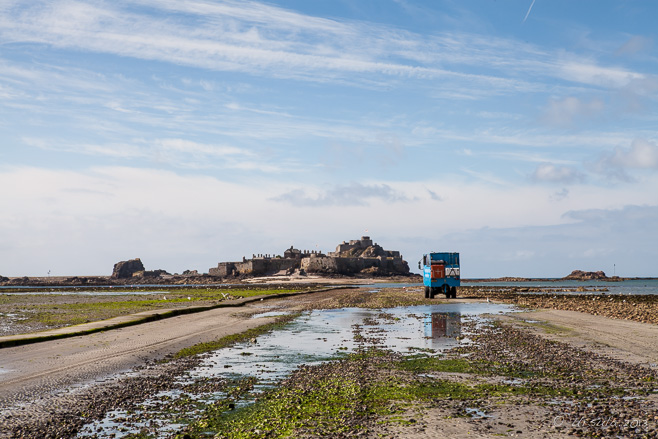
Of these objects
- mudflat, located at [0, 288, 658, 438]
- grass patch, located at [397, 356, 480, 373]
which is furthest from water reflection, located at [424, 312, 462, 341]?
grass patch, located at [397, 356, 480, 373]

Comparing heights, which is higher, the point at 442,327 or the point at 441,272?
the point at 441,272

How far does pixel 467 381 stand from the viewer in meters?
14.0

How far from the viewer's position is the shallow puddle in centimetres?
1026

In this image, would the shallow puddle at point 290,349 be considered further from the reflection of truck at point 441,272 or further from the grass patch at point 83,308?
the reflection of truck at point 441,272

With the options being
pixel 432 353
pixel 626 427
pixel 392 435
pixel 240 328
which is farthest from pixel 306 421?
pixel 240 328

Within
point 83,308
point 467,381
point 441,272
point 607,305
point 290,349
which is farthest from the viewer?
point 441,272

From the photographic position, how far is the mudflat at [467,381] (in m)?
9.79

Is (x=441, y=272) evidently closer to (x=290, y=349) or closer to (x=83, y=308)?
(x=83, y=308)

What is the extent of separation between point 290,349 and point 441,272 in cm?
4453

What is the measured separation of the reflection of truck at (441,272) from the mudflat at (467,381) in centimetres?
3646

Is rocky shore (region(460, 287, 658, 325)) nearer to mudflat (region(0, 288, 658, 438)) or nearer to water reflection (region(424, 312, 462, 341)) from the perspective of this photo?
water reflection (region(424, 312, 462, 341))

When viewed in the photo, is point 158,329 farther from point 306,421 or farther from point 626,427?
point 626,427

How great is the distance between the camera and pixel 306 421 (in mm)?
10125

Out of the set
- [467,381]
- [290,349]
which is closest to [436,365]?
[467,381]
